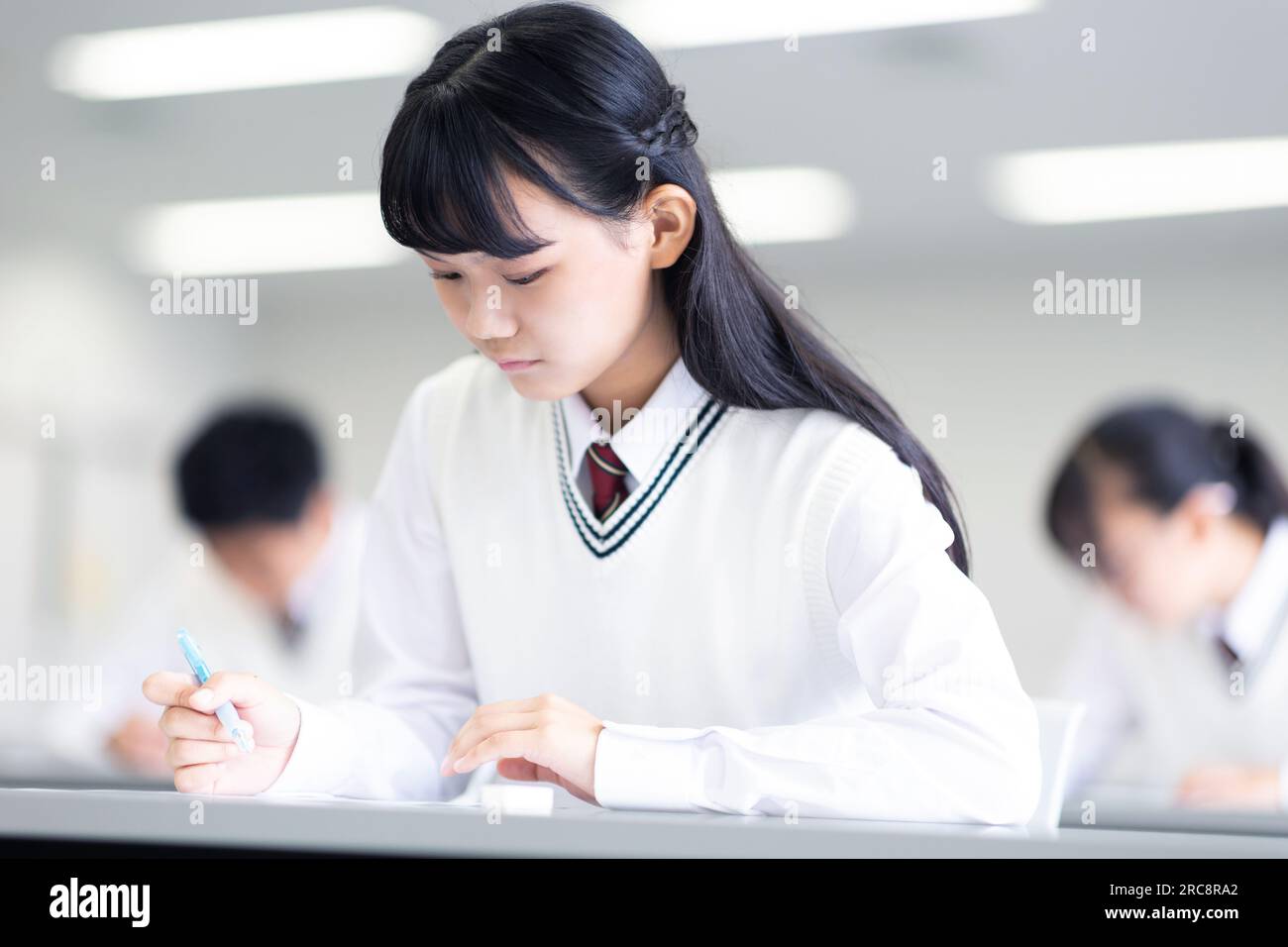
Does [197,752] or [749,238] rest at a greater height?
[749,238]

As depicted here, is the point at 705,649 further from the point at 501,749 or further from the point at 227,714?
the point at 227,714

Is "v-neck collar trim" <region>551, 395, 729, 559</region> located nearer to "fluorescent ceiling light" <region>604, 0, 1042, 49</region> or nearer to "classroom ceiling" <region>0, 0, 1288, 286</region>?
"classroom ceiling" <region>0, 0, 1288, 286</region>

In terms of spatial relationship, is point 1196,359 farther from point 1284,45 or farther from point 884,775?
point 884,775

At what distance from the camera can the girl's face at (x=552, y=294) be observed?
1101mm

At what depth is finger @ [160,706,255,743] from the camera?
1.02m

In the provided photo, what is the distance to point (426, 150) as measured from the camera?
110 cm

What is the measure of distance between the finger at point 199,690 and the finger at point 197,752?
0.03m

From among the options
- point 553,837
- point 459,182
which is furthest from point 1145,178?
point 553,837

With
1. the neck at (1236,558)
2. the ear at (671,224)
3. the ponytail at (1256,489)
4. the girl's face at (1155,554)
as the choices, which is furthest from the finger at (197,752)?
the ponytail at (1256,489)

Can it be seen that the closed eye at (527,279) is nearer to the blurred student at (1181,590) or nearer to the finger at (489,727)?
the finger at (489,727)

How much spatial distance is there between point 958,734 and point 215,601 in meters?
3.13

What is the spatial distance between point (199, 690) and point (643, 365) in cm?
55

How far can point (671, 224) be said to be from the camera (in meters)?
1.22

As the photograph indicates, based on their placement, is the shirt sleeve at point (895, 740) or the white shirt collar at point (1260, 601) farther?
the white shirt collar at point (1260, 601)
